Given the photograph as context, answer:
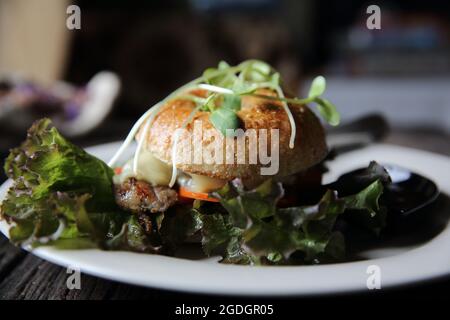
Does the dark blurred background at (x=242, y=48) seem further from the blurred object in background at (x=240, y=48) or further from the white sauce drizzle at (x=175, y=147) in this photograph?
the white sauce drizzle at (x=175, y=147)

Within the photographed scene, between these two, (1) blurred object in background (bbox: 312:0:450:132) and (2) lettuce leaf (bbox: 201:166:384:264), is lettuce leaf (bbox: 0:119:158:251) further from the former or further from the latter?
(1) blurred object in background (bbox: 312:0:450:132)

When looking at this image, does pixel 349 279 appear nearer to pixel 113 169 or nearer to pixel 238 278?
pixel 238 278

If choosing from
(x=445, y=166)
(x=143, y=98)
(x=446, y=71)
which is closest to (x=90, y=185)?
(x=445, y=166)

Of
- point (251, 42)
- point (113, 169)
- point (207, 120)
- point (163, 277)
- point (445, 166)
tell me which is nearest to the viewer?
point (163, 277)

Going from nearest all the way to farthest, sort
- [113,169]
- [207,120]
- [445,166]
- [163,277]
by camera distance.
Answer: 1. [163,277]
2. [207,120]
3. [113,169]
4. [445,166]

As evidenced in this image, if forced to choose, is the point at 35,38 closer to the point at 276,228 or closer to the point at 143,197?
the point at 143,197

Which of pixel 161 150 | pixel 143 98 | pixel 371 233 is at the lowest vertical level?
pixel 143 98

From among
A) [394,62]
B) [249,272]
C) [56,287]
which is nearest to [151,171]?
[56,287]
